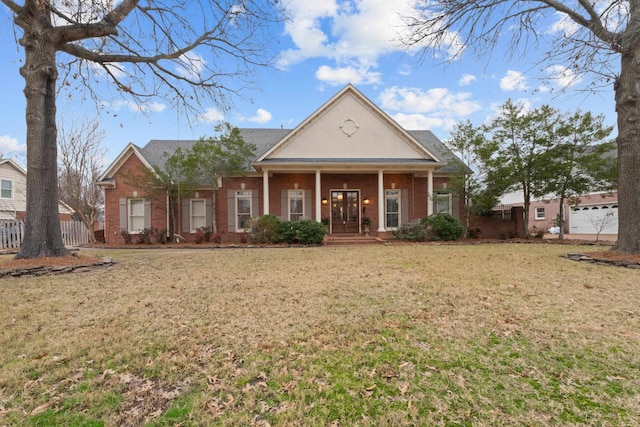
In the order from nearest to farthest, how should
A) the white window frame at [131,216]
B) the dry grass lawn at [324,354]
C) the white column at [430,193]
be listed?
the dry grass lawn at [324,354] → the white column at [430,193] → the white window frame at [131,216]

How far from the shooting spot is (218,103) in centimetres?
1115

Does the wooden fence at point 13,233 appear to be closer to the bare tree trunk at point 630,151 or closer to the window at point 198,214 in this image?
the window at point 198,214

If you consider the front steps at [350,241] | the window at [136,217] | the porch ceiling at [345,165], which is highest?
the porch ceiling at [345,165]

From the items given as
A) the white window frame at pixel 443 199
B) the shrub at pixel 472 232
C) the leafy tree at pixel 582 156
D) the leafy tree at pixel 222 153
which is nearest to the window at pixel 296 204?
the leafy tree at pixel 222 153

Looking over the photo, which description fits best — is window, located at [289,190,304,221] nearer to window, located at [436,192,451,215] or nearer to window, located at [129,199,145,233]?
window, located at [436,192,451,215]

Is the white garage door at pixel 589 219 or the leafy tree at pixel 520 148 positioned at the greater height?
the leafy tree at pixel 520 148

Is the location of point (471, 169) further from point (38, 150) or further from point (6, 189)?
point (6, 189)

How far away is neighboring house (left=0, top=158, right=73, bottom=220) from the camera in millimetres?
21562

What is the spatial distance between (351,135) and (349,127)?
0.42 m

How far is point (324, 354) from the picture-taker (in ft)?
8.83

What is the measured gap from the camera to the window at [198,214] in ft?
50.9

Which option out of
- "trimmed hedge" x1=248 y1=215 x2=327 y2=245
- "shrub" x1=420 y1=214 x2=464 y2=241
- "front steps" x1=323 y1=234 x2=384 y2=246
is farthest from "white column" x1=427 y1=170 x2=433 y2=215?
"trimmed hedge" x1=248 y1=215 x2=327 y2=245

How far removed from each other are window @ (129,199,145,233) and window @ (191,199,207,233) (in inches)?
95.2

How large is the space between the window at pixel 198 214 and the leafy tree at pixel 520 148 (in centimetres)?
1359
